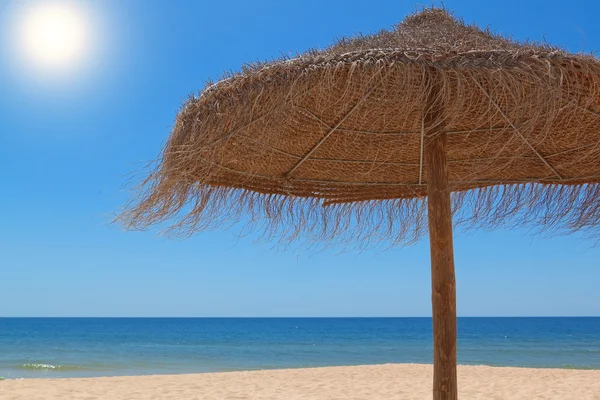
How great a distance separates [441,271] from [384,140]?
94cm

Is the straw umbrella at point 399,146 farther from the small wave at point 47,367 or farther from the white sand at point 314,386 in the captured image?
the small wave at point 47,367

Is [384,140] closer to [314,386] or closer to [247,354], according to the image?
[314,386]

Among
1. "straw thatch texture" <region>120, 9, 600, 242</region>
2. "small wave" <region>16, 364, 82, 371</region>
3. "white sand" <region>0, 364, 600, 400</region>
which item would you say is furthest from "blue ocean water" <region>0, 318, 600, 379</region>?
"straw thatch texture" <region>120, 9, 600, 242</region>

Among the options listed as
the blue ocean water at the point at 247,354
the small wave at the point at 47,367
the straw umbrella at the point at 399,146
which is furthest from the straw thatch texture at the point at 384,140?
the small wave at the point at 47,367

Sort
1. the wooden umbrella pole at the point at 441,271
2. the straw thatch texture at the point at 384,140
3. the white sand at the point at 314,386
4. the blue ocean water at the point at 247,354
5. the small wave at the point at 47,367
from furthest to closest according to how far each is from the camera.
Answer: the blue ocean water at the point at 247,354 → the small wave at the point at 47,367 → the white sand at the point at 314,386 → the wooden umbrella pole at the point at 441,271 → the straw thatch texture at the point at 384,140

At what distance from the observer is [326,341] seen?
33.0m

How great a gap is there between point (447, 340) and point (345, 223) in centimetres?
151

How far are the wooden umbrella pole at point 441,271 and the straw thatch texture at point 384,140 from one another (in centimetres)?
15

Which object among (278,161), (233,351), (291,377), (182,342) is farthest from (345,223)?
(182,342)

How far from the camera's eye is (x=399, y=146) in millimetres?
3799

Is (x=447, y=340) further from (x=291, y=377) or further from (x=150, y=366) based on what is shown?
(x=150, y=366)

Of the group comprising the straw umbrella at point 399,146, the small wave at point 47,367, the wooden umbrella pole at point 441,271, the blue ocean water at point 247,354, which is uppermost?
the blue ocean water at point 247,354

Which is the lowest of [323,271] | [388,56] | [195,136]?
[195,136]

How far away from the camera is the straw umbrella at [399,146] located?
94.3 inches
